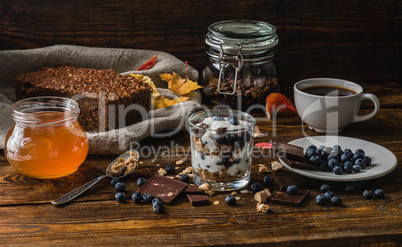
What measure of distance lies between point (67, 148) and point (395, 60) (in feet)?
5.04

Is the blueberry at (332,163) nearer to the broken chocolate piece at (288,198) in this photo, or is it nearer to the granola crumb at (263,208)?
the broken chocolate piece at (288,198)

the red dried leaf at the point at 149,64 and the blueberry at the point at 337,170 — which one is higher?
the red dried leaf at the point at 149,64

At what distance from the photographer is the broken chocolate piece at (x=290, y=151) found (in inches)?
50.2

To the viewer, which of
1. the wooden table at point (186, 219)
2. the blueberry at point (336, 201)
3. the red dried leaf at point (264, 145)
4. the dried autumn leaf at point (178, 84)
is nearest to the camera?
the wooden table at point (186, 219)

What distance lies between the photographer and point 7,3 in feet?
6.17

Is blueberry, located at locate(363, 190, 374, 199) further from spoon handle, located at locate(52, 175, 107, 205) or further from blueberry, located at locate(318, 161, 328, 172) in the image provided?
spoon handle, located at locate(52, 175, 107, 205)

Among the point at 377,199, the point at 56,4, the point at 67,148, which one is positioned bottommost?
the point at 377,199

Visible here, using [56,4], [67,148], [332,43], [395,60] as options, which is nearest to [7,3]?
[56,4]

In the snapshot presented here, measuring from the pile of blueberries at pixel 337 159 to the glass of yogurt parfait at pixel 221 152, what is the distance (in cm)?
20

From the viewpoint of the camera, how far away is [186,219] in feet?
3.59

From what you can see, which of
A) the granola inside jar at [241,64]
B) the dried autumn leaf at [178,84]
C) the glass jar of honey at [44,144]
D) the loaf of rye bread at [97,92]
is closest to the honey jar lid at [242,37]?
the granola inside jar at [241,64]

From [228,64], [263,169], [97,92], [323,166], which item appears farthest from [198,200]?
[228,64]

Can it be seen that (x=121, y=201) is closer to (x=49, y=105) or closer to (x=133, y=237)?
(x=133, y=237)

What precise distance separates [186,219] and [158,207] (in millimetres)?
74
